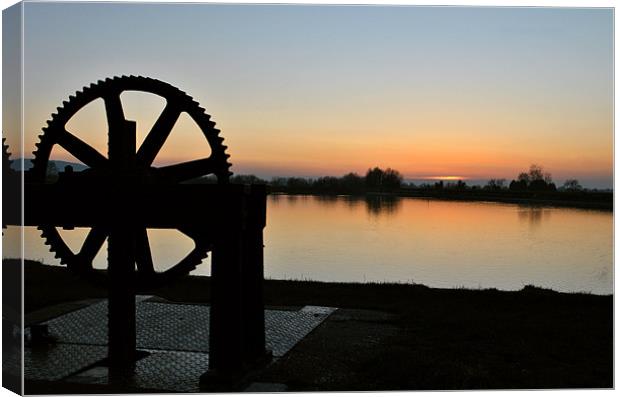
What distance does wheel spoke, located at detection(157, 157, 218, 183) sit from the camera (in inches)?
320

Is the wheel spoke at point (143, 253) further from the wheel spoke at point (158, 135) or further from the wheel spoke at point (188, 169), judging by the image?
the wheel spoke at point (158, 135)

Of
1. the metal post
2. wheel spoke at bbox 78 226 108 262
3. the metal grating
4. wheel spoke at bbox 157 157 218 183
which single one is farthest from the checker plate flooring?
wheel spoke at bbox 157 157 218 183

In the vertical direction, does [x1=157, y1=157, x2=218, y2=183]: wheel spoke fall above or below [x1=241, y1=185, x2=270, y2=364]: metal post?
above

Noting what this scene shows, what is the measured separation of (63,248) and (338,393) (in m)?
3.58

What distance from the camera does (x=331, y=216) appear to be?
3216 cm

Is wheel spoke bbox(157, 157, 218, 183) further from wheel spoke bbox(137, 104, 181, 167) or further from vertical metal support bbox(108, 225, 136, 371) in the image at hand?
vertical metal support bbox(108, 225, 136, 371)

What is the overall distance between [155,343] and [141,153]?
2.40 metres

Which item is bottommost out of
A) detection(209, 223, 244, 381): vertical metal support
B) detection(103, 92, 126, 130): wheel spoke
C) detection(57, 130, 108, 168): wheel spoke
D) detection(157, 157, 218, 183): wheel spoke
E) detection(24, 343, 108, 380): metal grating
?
detection(24, 343, 108, 380): metal grating

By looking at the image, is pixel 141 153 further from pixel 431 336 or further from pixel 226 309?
pixel 431 336

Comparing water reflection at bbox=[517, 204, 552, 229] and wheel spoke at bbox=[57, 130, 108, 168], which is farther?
water reflection at bbox=[517, 204, 552, 229]

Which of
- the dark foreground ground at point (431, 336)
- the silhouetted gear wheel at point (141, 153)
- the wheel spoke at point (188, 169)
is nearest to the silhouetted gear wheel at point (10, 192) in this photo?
the silhouetted gear wheel at point (141, 153)

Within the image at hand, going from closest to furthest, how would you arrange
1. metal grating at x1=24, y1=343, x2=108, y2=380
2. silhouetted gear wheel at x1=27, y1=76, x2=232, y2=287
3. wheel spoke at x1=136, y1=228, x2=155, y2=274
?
metal grating at x1=24, y1=343, x2=108, y2=380 → silhouetted gear wheel at x1=27, y1=76, x2=232, y2=287 → wheel spoke at x1=136, y1=228, x2=155, y2=274

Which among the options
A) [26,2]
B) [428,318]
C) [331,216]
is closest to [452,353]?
[428,318]

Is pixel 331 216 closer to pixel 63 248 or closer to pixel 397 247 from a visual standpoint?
pixel 397 247
